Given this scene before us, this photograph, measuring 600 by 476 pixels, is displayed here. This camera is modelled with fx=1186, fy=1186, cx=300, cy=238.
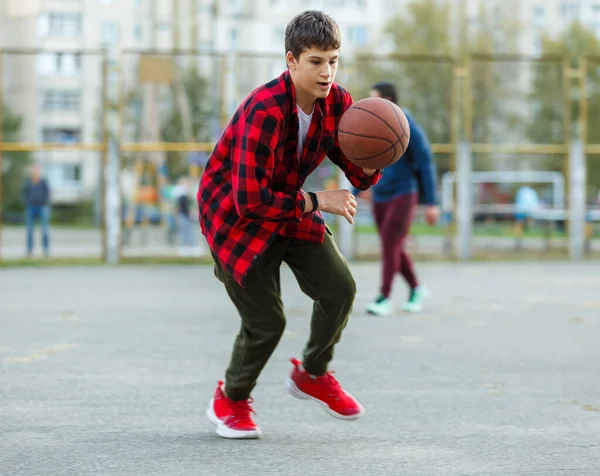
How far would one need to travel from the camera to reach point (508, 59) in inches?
768

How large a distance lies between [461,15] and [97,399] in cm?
4773

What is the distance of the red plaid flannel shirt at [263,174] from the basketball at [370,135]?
0.08 metres

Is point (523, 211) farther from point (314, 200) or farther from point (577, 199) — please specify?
point (314, 200)

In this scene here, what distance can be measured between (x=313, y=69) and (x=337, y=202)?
552mm

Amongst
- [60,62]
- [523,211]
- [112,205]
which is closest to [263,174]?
[112,205]

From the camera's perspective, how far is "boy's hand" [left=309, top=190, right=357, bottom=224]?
4.76 meters

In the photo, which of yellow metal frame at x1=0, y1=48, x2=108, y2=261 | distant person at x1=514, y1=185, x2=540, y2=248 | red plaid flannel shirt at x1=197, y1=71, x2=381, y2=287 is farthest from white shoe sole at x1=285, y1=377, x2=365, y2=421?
distant person at x1=514, y1=185, x2=540, y2=248

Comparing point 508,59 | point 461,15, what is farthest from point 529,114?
point 461,15

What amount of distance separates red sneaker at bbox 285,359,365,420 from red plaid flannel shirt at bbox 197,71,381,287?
0.64 m

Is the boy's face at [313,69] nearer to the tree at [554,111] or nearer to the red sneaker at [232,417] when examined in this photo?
the red sneaker at [232,417]

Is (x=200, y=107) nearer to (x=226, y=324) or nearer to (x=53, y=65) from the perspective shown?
(x=53, y=65)

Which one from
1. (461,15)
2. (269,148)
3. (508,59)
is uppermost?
(461,15)

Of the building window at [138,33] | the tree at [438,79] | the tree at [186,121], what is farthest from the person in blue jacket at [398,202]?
the building window at [138,33]

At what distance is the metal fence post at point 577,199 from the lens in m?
19.7
